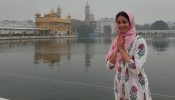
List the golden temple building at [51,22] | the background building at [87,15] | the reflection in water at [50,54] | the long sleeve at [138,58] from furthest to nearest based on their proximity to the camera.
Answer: the background building at [87,15] < the golden temple building at [51,22] < the reflection in water at [50,54] < the long sleeve at [138,58]

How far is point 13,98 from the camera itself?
6191 millimetres

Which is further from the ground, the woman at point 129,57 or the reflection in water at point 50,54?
the woman at point 129,57

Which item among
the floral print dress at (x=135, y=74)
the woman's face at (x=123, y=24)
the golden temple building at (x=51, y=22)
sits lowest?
the floral print dress at (x=135, y=74)

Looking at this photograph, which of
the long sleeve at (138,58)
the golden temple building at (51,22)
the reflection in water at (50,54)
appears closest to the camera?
the long sleeve at (138,58)

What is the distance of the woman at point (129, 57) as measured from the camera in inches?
96.3

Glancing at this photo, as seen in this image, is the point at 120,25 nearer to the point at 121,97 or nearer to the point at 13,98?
the point at 121,97

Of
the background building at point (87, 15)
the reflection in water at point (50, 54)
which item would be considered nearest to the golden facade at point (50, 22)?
the background building at point (87, 15)

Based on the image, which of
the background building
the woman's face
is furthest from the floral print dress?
the background building

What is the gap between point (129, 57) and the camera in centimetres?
245

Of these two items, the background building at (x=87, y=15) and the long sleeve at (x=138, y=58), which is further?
the background building at (x=87, y=15)

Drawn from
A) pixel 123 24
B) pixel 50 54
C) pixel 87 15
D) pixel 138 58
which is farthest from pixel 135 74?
pixel 87 15

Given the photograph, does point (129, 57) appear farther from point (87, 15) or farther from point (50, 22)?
point (87, 15)

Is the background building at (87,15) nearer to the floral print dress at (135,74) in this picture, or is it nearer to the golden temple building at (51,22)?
the golden temple building at (51,22)

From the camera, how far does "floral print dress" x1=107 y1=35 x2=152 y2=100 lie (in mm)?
2426
